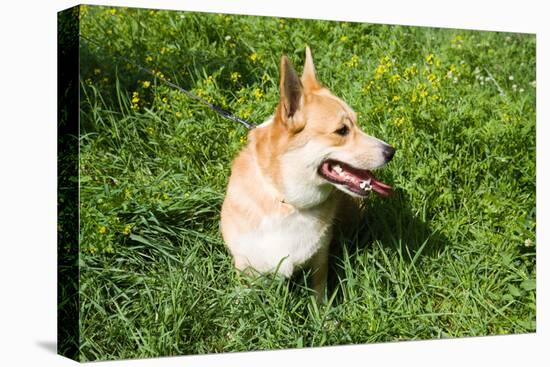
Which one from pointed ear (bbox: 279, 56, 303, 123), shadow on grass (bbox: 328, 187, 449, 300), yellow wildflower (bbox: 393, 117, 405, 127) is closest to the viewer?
pointed ear (bbox: 279, 56, 303, 123)

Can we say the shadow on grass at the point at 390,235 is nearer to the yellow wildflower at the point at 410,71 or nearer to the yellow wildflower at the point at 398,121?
the yellow wildflower at the point at 398,121

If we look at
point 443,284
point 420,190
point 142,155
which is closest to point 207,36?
point 142,155

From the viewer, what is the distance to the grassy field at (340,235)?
4.06 metres

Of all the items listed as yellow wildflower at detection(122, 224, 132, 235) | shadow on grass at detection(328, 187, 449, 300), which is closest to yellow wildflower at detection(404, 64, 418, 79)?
shadow on grass at detection(328, 187, 449, 300)

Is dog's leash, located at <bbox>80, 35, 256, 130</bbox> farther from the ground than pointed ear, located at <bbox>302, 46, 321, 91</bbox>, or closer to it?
closer to it

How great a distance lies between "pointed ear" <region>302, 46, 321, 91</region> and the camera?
4.25m

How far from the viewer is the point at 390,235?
4.69 meters

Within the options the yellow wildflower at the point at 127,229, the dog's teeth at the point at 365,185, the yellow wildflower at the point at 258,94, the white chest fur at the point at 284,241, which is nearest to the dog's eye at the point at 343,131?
the dog's teeth at the point at 365,185

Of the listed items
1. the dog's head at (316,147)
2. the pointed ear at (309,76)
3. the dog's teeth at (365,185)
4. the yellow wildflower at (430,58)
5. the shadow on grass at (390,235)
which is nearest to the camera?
the dog's head at (316,147)

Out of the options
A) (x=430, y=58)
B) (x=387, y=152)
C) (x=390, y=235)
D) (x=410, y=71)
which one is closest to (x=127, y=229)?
(x=387, y=152)

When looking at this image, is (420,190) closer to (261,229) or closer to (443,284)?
(443,284)

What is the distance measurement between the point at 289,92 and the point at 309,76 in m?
0.32

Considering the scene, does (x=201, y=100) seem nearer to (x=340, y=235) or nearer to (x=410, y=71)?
(x=340, y=235)

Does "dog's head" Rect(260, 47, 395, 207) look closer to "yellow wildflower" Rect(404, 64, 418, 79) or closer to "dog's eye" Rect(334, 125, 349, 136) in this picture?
"dog's eye" Rect(334, 125, 349, 136)
